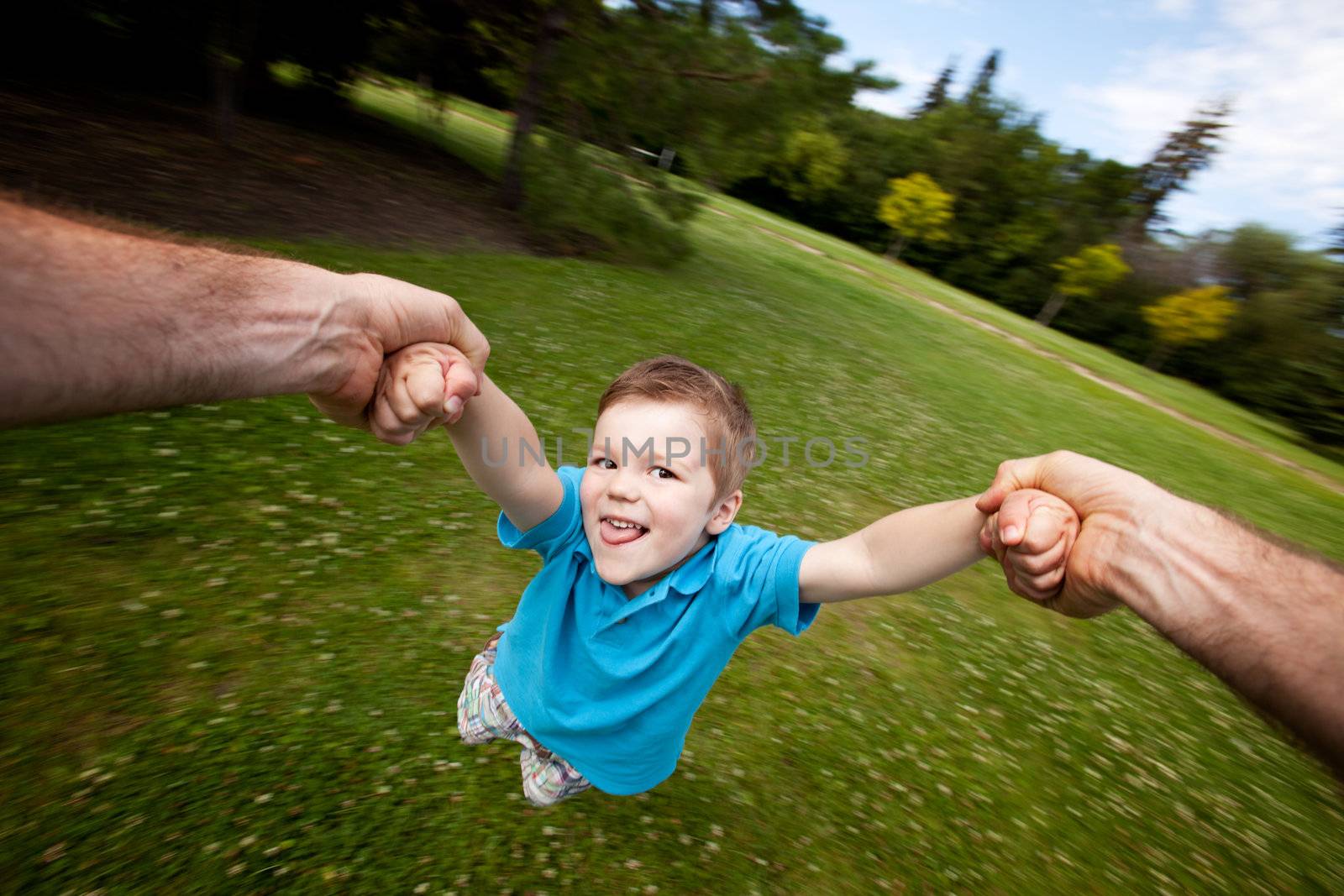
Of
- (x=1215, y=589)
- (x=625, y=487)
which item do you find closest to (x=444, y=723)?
(x=625, y=487)

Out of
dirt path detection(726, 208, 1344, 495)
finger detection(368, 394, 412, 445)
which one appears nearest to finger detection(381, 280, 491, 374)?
finger detection(368, 394, 412, 445)

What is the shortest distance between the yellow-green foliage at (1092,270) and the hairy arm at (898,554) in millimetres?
47509

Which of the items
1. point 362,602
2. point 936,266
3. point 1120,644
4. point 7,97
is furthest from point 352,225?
point 936,266

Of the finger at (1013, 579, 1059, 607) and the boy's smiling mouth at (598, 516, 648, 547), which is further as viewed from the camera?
the boy's smiling mouth at (598, 516, 648, 547)

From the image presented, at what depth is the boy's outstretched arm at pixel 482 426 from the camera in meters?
1.45

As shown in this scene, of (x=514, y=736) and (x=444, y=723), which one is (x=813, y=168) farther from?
(x=514, y=736)

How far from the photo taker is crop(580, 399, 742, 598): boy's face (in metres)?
1.90

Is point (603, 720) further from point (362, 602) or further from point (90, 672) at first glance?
point (90, 672)

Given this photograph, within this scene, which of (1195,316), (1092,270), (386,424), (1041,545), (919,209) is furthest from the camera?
(919,209)

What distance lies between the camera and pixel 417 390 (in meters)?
1.42

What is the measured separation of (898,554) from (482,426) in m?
1.17

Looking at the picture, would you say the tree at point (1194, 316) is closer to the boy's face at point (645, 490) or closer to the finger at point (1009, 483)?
the finger at point (1009, 483)

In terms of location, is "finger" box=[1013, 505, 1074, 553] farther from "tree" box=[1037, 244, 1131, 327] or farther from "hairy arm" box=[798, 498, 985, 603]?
"tree" box=[1037, 244, 1131, 327]

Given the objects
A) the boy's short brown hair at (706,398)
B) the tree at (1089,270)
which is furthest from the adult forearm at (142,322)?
the tree at (1089,270)
